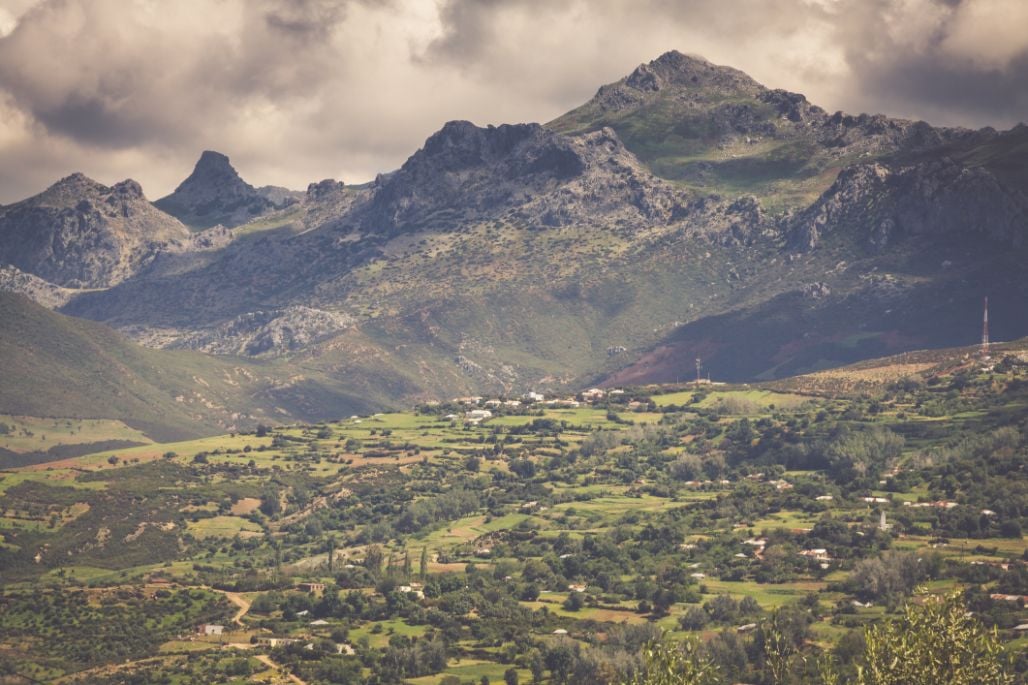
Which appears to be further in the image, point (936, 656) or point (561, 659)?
point (561, 659)

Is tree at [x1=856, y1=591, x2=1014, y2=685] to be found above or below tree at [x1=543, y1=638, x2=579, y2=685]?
above

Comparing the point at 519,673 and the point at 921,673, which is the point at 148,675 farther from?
the point at 921,673

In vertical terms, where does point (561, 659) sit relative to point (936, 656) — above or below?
below

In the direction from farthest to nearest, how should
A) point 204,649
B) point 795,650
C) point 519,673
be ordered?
point 204,649, point 519,673, point 795,650

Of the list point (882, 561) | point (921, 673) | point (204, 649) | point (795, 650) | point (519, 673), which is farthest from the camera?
point (882, 561)

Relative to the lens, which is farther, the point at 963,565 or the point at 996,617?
the point at 963,565

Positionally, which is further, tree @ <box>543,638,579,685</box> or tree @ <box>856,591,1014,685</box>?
tree @ <box>543,638,579,685</box>

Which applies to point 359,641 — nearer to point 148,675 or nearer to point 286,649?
point 286,649

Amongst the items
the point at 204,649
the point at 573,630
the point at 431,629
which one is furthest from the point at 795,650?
the point at 204,649

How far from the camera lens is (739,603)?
18612cm

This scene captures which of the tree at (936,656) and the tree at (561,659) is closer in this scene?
the tree at (936,656)

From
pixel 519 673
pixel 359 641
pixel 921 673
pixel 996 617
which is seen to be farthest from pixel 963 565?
pixel 921 673

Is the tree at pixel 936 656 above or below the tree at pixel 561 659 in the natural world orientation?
above

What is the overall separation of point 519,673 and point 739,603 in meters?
32.4
